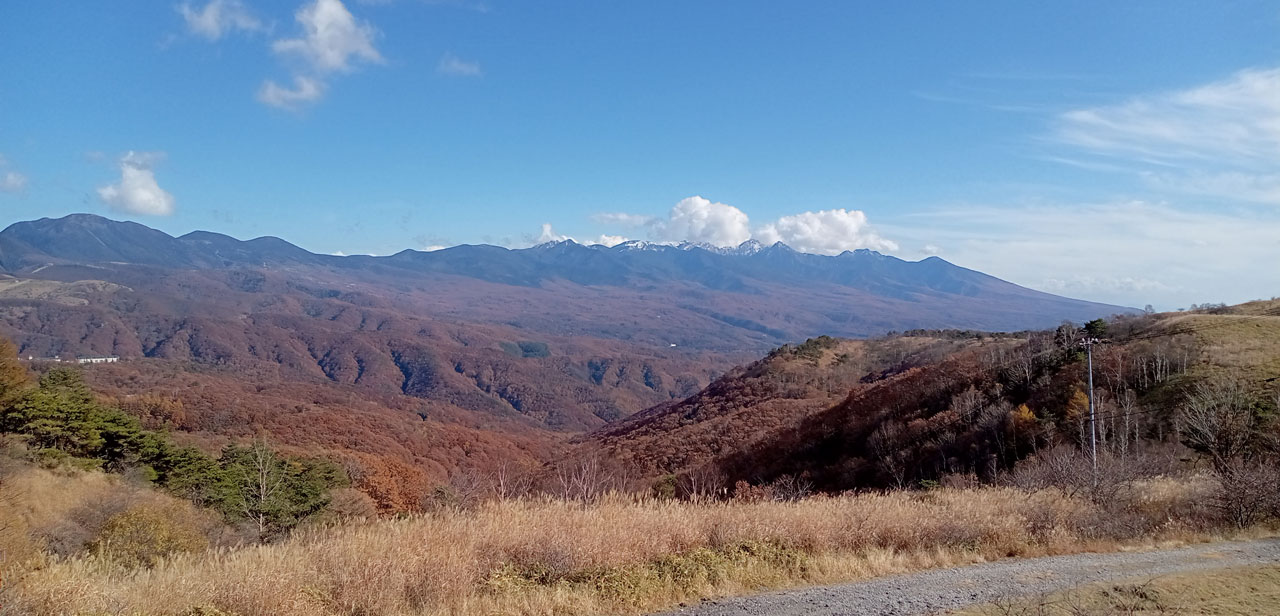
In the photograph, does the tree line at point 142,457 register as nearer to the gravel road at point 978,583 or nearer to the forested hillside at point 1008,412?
the forested hillside at point 1008,412

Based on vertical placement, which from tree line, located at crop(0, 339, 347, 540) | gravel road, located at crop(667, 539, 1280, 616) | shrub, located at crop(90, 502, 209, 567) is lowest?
tree line, located at crop(0, 339, 347, 540)

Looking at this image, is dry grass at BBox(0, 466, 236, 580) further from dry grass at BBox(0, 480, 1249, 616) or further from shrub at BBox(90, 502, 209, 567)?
dry grass at BBox(0, 480, 1249, 616)

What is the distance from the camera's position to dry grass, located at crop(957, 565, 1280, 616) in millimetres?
5832

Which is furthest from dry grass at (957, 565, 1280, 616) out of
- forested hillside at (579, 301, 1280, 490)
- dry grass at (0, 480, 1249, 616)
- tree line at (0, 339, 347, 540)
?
tree line at (0, 339, 347, 540)

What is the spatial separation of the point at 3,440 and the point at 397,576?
28713 mm

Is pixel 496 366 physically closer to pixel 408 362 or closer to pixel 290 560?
pixel 408 362

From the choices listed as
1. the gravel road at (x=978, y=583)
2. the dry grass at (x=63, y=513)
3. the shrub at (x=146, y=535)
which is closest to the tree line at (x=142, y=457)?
the dry grass at (x=63, y=513)

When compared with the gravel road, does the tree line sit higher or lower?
lower

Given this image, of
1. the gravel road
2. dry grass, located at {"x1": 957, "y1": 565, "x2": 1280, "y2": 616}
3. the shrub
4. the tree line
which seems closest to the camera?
dry grass, located at {"x1": 957, "y1": 565, "x2": 1280, "y2": 616}

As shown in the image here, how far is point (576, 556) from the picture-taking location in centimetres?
641

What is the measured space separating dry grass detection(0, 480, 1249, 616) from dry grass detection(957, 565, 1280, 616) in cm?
141

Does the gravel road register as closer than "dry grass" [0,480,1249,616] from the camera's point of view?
No

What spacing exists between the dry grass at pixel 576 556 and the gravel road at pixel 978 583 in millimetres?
297

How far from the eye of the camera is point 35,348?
534ft
